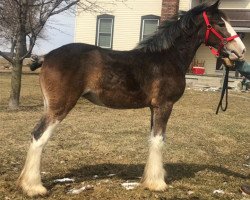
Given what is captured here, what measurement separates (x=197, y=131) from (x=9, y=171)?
5870 millimetres

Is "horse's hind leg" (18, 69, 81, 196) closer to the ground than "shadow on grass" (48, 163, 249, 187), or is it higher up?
higher up

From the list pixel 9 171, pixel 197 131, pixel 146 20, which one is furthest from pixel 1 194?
pixel 146 20

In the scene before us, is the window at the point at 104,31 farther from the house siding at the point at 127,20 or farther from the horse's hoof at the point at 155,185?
the horse's hoof at the point at 155,185

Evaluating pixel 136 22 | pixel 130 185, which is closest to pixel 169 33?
pixel 130 185

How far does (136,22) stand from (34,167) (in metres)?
21.8

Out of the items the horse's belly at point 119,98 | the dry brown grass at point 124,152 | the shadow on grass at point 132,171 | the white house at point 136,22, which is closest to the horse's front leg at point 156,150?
the dry brown grass at point 124,152

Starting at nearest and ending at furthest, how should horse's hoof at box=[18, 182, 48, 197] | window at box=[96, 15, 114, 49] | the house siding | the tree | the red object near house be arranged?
horse's hoof at box=[18, 182, 48, 197] → the tree → the red object near house → the house siding → window at box=[96, 15, 114, 49]

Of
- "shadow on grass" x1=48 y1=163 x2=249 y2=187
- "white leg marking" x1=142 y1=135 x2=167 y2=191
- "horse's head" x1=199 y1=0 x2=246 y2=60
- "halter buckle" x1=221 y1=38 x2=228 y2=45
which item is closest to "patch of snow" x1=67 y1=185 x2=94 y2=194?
"shadow on grass" x1=48 y1=163 x2=249 y2=187

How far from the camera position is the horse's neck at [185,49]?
5938 mm

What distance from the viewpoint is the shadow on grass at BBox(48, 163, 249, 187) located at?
6527mm

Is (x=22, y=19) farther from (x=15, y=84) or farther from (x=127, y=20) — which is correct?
(x=127, y=20)

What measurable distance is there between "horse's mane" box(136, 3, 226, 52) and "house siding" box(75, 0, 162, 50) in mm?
19700

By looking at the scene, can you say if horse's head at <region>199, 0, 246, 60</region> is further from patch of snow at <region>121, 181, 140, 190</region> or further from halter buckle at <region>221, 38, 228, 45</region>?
patch of snow at <region>121, 181, 140, 190</region>

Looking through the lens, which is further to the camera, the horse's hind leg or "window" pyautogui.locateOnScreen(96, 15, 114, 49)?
"window" pyautogui.locateOnScreen(96, 15, 114, 49)
